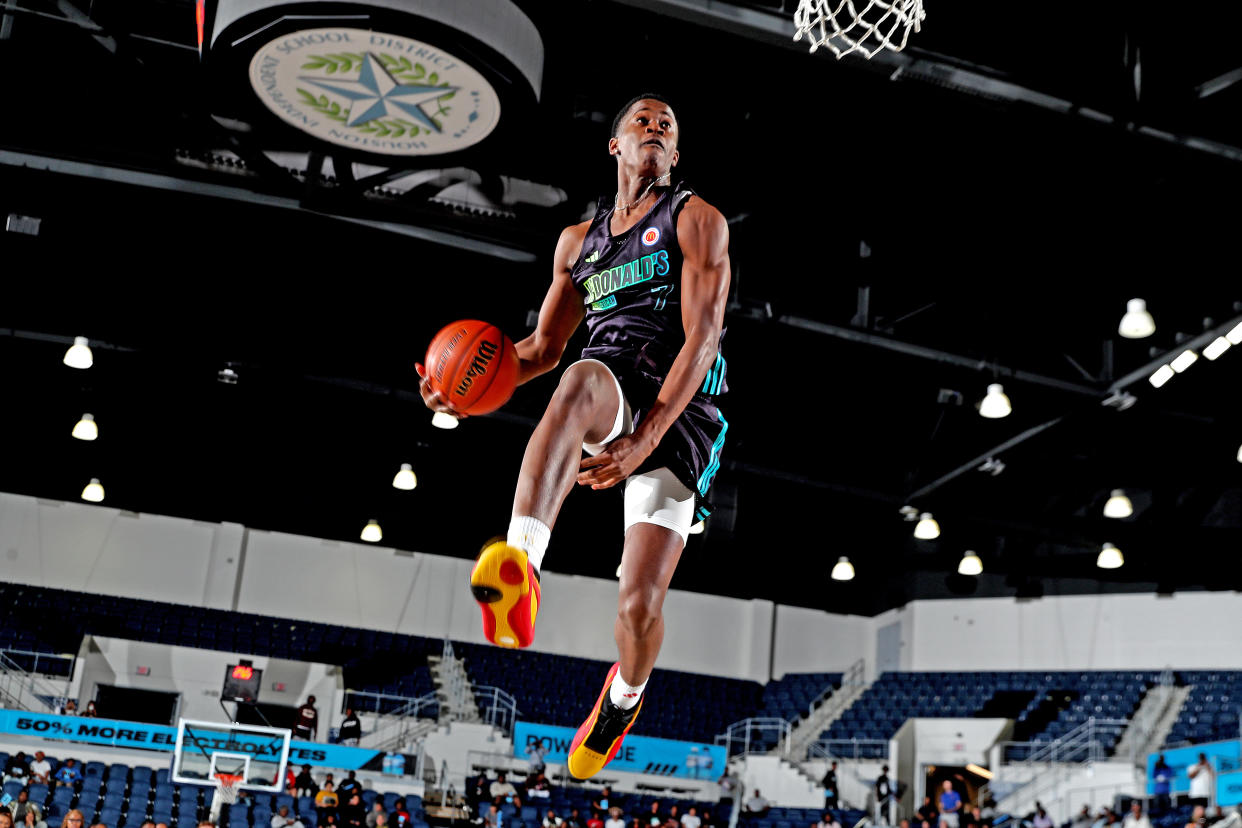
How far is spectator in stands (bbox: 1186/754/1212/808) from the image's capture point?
63.0 ft

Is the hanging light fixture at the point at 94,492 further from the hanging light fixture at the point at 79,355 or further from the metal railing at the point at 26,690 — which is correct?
the hanging light fixture at the point at 79,355

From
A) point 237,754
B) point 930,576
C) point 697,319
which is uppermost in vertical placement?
point 930,576

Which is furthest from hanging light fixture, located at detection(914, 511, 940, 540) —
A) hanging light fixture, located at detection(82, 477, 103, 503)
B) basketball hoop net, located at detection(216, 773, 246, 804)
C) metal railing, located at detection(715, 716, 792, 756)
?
hanging light fixture, located at detection(82, 477, 103, 503)

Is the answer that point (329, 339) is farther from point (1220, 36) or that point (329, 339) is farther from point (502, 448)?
point (1220, 36)

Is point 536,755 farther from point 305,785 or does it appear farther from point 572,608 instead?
point 572,608

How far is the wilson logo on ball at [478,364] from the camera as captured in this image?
465cm

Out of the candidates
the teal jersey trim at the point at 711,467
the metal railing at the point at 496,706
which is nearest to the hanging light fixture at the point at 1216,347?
the teal jersey trim at the point at 711,467

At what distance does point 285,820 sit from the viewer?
17.9 meters

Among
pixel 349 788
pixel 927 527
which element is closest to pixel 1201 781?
pixel 927 527

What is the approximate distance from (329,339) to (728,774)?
571 inches

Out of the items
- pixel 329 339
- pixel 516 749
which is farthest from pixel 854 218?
pixel 516 749

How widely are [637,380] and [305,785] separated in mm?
17520

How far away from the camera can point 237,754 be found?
1903 centimetres

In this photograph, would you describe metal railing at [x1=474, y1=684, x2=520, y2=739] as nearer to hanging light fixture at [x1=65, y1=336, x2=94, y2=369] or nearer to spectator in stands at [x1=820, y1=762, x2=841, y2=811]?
spectator in stands at [x1=820, y1=762, x2=841, y2=811]
